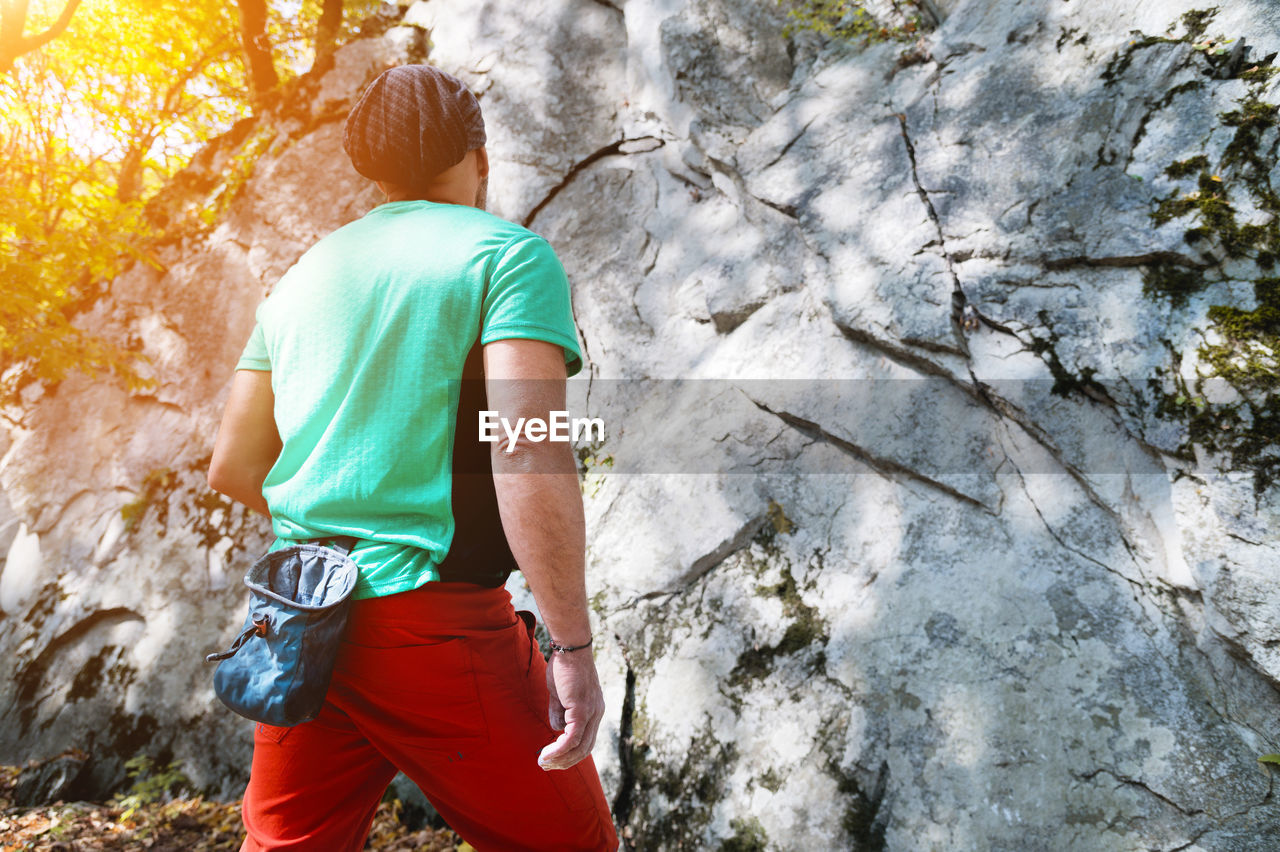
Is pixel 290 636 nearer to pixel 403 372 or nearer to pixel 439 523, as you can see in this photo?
pixel 439 523

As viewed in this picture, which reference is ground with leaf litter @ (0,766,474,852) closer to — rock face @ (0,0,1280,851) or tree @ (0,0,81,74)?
rock face @ (0,0,1280,851)

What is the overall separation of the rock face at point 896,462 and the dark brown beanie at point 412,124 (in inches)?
72.3

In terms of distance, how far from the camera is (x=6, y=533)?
4.65 meters

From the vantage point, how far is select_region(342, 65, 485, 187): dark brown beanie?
154 cm

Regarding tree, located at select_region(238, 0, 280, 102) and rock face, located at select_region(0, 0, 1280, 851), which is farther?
tree, located at select_region(238, 0, 280, 102)

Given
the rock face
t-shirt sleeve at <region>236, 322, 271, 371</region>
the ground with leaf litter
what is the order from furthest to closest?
the ground with leaf litter, the rock face, t-shirt sleeve at <region>236, 322, 271, 371</region>

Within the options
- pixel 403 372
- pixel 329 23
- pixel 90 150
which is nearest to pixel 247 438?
pixel 403 372

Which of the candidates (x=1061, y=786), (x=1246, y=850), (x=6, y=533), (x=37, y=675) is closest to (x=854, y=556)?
(x=1061, y=786)

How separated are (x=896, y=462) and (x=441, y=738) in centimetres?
199

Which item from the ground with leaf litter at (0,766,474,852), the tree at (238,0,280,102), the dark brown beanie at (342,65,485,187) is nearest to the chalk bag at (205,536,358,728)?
the dark brown beanie at (342,65,485,187)

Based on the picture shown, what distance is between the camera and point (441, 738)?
1.38 metres

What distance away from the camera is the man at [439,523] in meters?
1.33

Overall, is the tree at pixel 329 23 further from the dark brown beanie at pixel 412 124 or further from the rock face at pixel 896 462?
the dark brown beanie at pixel 412 124

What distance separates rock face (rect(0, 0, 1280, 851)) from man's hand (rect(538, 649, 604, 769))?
1.34 metres
